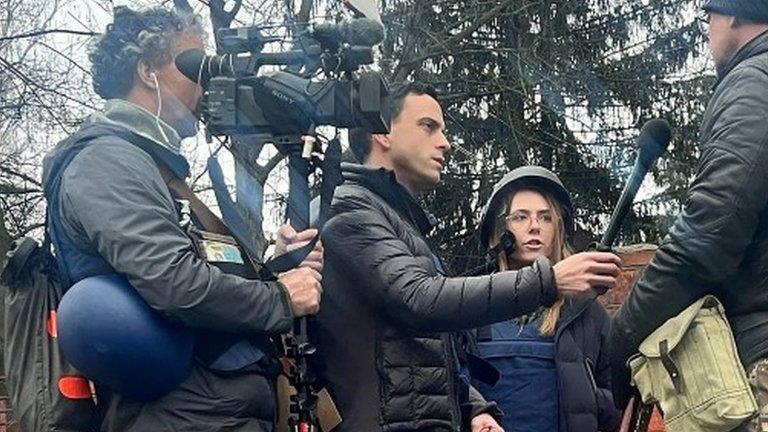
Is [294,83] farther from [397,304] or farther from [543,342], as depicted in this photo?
[543,342]

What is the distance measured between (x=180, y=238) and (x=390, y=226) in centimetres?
70

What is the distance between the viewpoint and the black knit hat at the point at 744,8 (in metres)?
2.80

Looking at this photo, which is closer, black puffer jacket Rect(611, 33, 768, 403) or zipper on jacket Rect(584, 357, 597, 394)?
black puffer jacket Rect(611, 33, 768, 403)

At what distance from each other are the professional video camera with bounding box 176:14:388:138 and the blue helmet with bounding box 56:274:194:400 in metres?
0.54

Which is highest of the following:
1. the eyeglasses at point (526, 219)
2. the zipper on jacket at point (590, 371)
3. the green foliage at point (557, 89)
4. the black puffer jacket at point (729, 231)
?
the green foliage at point (557, 89)

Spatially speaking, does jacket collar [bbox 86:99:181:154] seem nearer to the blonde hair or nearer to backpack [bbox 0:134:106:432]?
backpack [bbox 0:134:106:432]

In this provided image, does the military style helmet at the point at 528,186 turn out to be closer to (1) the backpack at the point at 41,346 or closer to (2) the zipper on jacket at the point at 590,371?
(2) the zipper on jacket at the point at 590,371

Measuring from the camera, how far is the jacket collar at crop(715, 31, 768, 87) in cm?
276

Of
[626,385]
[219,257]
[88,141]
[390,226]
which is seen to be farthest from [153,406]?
[626,385]

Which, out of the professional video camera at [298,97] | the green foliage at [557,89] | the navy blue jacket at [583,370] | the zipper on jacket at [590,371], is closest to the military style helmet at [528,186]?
the navy blue jacket at [583,370]

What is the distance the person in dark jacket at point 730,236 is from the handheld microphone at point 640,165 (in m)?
0.17

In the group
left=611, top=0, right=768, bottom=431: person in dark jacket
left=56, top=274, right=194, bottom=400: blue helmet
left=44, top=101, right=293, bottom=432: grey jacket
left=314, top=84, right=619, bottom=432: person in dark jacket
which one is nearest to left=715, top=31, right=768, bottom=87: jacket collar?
left=611, top=0, right=768, bottom=431: person in dark jacket

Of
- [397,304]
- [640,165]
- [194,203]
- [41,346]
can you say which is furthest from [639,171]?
[41,346]

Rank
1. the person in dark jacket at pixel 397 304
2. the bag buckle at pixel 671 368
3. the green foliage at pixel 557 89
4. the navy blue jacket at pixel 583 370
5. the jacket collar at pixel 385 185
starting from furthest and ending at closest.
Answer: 1. the green foliage at pixel 557 89
2. the navy blue jacket at pixel 583 370
3. the jacket collar at pixel 385 185
4. the person in dark jacket at pixel 397 304
5. the bag buckle at pixel 671 368
